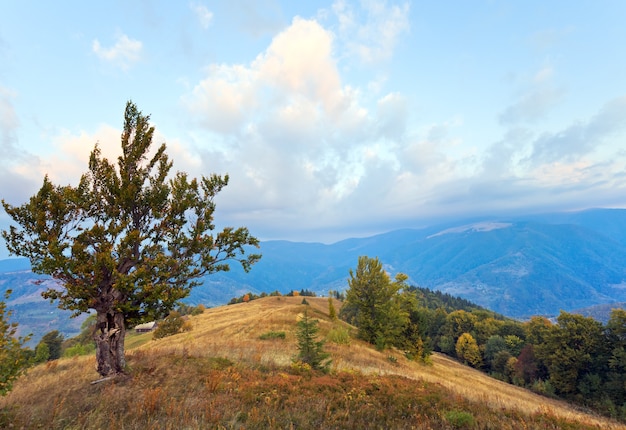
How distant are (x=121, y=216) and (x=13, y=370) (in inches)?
267

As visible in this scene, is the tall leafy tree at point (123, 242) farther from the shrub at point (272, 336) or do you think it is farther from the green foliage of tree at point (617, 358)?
the green foliage of tree at point (617, 358)

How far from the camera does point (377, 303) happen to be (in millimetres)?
35406

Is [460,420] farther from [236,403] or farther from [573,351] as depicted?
[573,351]

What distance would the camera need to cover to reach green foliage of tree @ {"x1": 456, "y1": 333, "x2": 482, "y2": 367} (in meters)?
77.6

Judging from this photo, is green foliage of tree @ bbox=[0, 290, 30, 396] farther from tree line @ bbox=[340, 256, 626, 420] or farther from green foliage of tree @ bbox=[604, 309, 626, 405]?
green foliage of tree @ bbox=[604, 309, 626, 405]

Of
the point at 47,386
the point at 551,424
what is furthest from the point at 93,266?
the point at 551,424

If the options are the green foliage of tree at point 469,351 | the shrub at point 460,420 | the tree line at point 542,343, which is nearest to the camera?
the shrub at point 460,420

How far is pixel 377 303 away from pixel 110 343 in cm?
2942

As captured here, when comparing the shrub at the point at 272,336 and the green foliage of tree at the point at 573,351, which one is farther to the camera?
the green foliage of tree at the point at 573,351

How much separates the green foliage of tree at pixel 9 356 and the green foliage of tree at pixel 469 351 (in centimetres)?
9503

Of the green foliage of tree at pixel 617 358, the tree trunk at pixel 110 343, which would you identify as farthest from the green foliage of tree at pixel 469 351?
the tree trunk at pixel 110 343

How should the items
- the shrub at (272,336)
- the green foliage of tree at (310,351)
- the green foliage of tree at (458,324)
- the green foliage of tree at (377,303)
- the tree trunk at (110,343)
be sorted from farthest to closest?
the green foliage of tree at (458,324)
the green foliage of tree at (377,303)
the shrub at (272,336)
the green foliage of tree at (310,351)
the tree trunk at (110,343)

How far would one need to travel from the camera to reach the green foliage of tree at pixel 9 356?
7.30 metres

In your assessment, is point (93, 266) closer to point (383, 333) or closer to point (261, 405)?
point (261, 405)
